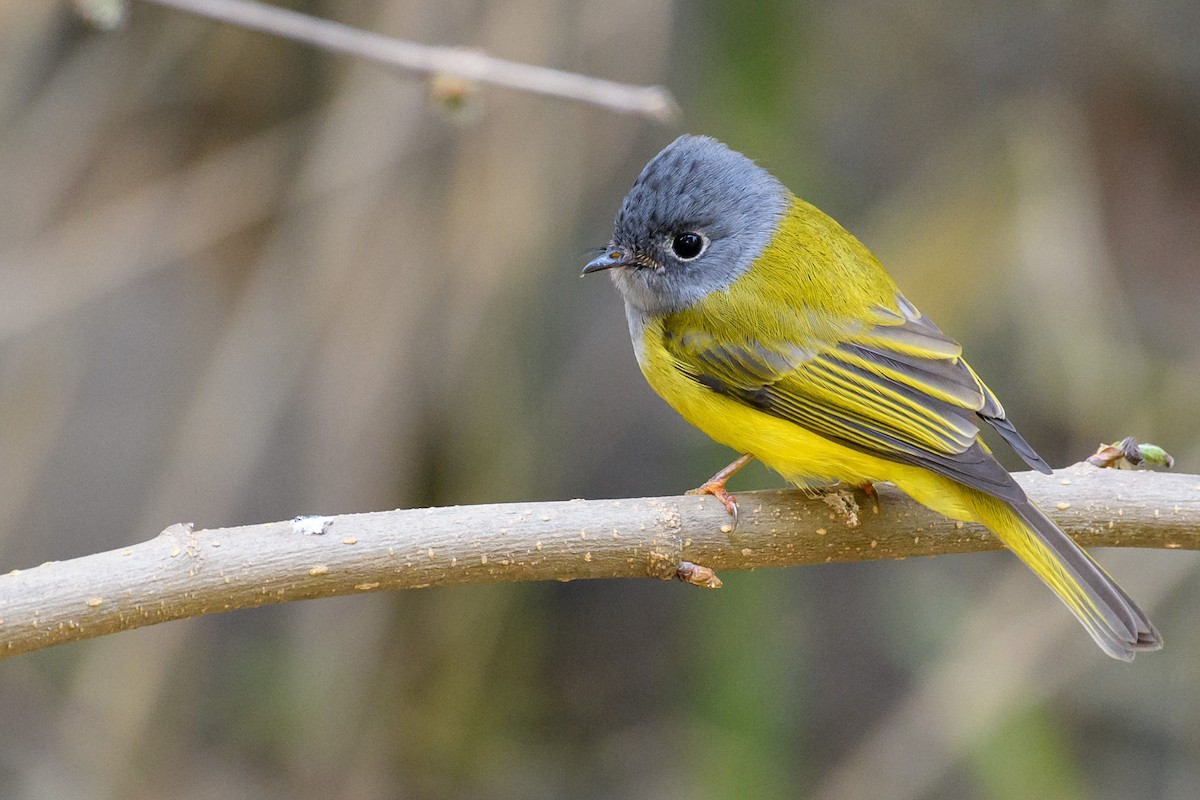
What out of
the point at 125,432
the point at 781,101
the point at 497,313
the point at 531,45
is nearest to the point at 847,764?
the point at 497,313

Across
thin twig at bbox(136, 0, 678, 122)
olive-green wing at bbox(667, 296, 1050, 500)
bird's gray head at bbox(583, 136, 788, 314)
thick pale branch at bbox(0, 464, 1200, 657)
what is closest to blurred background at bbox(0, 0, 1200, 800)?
bird's gray head at bbox(583, 136, 788, 314)

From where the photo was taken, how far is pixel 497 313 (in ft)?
15.3

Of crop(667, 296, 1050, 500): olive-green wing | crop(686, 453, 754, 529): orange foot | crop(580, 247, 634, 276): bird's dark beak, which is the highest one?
crop(580, 247, 634, 276): bird's dark beak

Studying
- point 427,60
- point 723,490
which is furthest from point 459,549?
point 427,60

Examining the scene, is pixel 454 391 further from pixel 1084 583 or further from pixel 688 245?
pixel 1084 583

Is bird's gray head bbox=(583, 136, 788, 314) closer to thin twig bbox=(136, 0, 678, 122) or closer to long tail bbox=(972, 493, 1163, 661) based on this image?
thin twig bbox=(136, 0, 678, 122)

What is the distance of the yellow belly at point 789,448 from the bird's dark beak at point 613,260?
24cm

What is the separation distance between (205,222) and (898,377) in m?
2.74

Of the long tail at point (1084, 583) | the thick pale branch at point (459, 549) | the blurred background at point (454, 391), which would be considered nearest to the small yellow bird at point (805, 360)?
the long tail at point (1084, 583)

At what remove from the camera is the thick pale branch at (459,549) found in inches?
83.7

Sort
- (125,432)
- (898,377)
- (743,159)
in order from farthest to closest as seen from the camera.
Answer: (125,432) → (743,159) → (898,377)

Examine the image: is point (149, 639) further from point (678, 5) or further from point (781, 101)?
point (678, 5)

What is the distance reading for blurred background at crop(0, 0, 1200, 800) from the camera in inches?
175

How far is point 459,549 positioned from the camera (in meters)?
2.28
